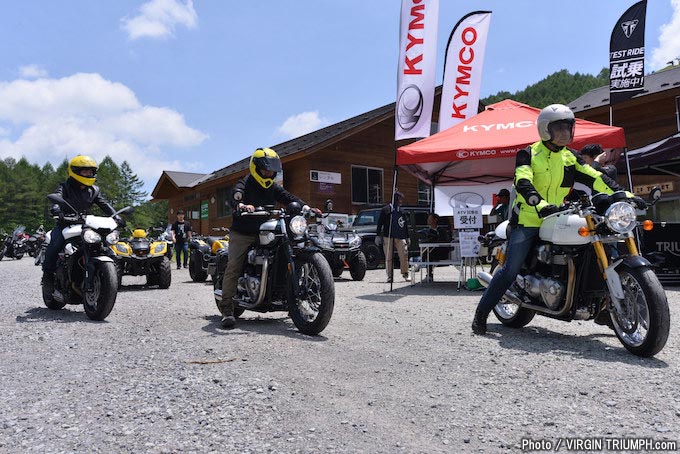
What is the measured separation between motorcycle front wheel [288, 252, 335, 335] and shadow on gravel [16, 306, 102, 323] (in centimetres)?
243

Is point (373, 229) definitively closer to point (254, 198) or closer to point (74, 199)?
point (74, 199)

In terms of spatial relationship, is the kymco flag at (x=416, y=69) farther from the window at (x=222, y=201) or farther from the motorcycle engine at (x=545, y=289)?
the window at (x=222, y=201)

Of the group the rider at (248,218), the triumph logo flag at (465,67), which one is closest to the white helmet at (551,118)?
the rider at (248,218)

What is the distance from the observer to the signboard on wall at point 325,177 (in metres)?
21.0

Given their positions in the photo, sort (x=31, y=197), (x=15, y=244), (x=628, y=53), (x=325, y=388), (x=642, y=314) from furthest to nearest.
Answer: (x=31, y=197), (x=15, y=244), (x=628, y=53), (x=642, y=314), (x=325, y=388)

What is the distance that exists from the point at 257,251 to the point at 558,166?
3.03 meters

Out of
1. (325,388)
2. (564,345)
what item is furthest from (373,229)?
(325,388)

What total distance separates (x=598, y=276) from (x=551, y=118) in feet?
4.65

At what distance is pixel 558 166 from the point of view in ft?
15.9

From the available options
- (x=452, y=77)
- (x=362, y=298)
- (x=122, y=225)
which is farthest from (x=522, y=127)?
(x=122, y=225)

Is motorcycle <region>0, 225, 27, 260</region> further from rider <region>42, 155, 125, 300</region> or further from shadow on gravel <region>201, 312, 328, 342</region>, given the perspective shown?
shadow on gravel <region>201, 312, 328, 342</region>

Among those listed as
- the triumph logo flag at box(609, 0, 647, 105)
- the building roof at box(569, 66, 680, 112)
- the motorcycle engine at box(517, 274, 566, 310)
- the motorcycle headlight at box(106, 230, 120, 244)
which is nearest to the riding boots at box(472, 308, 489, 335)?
the motorcycle engine at box(517, 274, 566, 310)

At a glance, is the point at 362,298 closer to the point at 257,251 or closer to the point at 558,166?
the point at 257,251

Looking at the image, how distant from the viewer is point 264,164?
566cm
